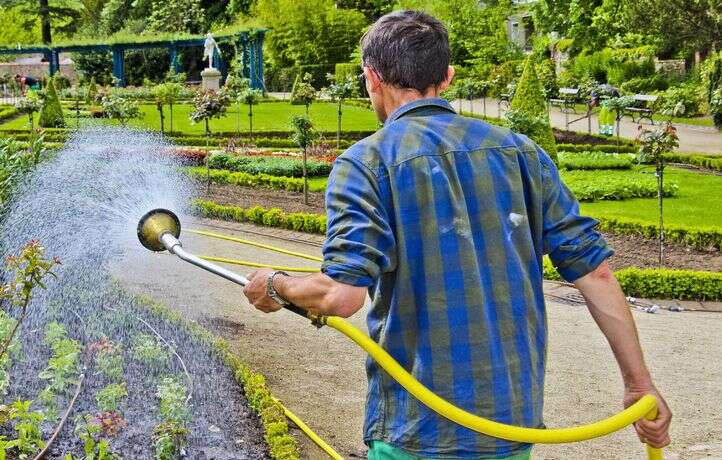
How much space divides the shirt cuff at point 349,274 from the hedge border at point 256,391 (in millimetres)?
2737

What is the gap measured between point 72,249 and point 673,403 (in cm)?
398

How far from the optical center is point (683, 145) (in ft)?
63.0

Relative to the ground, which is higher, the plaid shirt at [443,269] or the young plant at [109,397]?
the plaid shirt at [443,269]

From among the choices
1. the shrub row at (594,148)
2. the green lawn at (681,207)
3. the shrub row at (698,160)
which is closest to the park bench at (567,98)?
the shrub row at (594,148)

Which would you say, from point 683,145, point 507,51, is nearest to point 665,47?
point 507,51

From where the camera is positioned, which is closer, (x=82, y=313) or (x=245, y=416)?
(x=245, y=416)

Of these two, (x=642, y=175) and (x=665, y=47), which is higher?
(x=665, y=47)

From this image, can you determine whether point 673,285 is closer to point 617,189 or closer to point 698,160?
point 617,189

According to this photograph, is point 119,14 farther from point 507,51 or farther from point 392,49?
point 392,49

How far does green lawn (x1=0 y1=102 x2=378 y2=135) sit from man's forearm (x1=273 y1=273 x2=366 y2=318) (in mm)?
19353

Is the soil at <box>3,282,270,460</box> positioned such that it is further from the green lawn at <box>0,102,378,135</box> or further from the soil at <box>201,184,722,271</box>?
the green lawn at <box>0,102,378,135</box>

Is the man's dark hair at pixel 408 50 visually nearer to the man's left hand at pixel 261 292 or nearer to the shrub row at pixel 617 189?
the man's left hand at pixel 261 292

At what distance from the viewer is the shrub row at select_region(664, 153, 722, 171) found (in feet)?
53.3

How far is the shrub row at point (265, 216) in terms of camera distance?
11.4 m
